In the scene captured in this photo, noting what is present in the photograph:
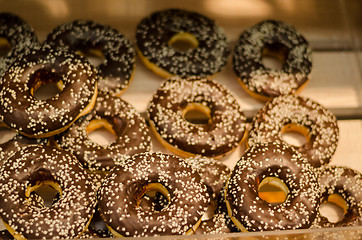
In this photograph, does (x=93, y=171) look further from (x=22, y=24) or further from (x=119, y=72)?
(x=22, y=24)

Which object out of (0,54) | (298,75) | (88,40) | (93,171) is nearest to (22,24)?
(0,54)

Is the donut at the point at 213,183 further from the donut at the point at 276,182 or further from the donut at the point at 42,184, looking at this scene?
the donut at the point at 42,184

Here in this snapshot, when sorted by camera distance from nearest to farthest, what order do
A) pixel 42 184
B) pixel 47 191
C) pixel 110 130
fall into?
pixel 42 184 < pixel 47 191 < pixel 110 130

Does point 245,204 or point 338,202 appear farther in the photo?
point 338,202

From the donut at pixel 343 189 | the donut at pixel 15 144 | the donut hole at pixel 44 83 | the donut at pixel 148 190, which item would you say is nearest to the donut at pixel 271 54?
the donut at pixel 343 189

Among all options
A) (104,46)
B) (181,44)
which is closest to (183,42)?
(181,44)

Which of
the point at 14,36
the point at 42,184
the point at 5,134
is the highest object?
the point at 14,36

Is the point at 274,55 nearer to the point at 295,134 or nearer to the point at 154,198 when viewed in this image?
the point at 295,134
